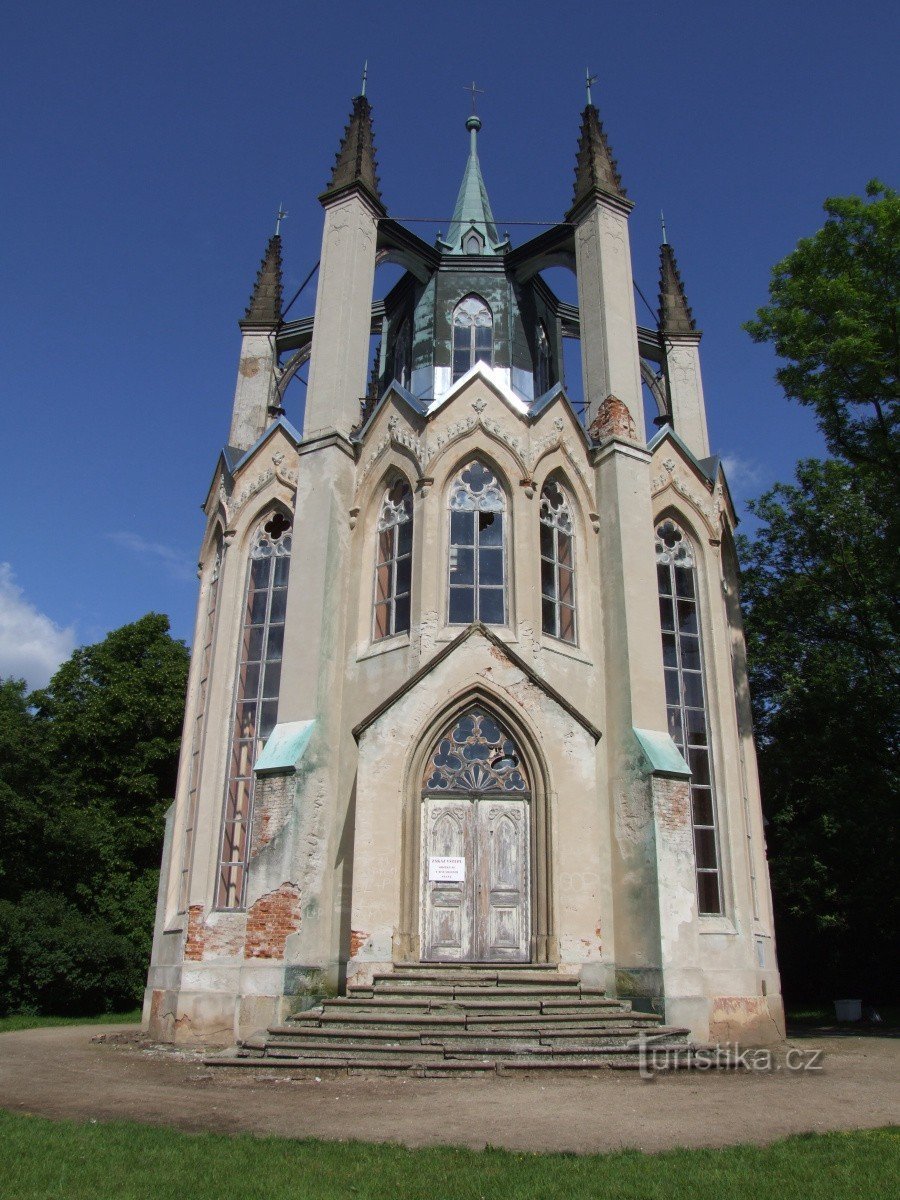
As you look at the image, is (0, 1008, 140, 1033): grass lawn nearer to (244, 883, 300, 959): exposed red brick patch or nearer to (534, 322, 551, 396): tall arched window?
(244, 883, 300, 959): exposed red brick patch

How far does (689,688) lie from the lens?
17203 mm

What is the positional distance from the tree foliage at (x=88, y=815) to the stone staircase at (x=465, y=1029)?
13.2 meters

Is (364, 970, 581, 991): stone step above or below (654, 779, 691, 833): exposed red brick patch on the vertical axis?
below

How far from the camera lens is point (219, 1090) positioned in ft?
30.5

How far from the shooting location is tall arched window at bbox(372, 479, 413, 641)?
52.9 feet

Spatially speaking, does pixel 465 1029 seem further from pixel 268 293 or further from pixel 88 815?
pixel 88 815

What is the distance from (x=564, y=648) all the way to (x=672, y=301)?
10.7 metres

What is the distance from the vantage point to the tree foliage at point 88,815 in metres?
22.4

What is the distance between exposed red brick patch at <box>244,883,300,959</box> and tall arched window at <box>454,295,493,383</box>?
11959 mm

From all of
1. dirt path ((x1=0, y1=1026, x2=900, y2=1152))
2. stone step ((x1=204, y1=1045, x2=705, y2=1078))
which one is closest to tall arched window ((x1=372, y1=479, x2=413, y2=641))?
stone step ((x1=204, y1=1045, x2=705, y2=1078))

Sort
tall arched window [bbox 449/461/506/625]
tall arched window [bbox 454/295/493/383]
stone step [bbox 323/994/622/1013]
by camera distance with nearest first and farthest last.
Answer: stone step [bbox 323/994/622/1013]
tall arched window [bbox 449/461/506/625]
tall arched window [bbox 454/295/493/383]

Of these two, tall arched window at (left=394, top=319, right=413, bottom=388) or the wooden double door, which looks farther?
tall arched window at (left=394, top=319, right=413, bottom=388)

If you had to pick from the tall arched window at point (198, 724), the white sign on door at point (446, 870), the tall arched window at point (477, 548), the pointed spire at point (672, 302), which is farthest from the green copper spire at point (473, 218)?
the white sign on door at point (446, 870)

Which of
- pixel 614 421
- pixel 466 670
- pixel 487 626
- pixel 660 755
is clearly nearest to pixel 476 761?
pixel 466 670
